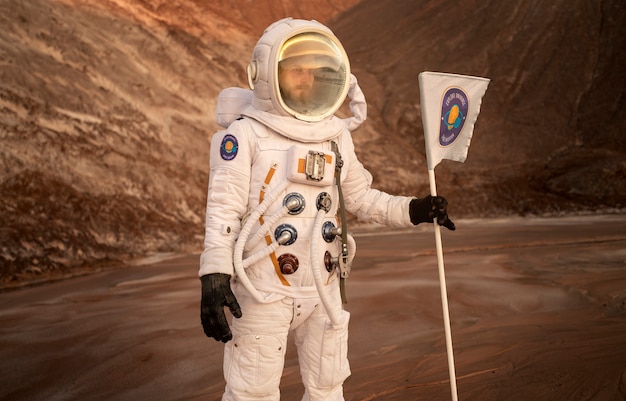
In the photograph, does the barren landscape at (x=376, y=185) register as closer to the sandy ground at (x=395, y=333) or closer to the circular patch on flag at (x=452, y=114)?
the sandy ground at (x=395, y=333)

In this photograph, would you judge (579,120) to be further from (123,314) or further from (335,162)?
(335,162)

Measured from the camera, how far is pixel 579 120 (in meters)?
15.4

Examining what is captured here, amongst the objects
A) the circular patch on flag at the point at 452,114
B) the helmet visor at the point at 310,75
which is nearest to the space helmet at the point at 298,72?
the helmet visor at the point at 310,75

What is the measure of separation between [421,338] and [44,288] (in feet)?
13.5

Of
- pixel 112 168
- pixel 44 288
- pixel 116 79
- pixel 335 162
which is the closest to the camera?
pixel 335 162

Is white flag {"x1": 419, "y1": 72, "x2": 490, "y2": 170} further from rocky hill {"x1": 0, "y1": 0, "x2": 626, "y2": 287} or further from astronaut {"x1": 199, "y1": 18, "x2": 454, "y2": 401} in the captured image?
rocky hill {"x1": 0, "y1": 0, "x2": 626, "y2": 287}

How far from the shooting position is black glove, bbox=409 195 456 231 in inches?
101

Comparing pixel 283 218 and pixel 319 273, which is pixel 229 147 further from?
pixel 319 273

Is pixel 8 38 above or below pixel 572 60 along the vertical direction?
below

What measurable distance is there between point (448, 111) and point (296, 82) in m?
0.66

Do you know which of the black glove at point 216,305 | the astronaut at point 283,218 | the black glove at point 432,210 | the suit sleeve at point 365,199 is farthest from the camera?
the suit sleeve at point 365,199

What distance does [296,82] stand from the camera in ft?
8.14

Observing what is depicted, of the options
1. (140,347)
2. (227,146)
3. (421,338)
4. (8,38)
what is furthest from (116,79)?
(227,146)

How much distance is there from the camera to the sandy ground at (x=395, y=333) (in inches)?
138
